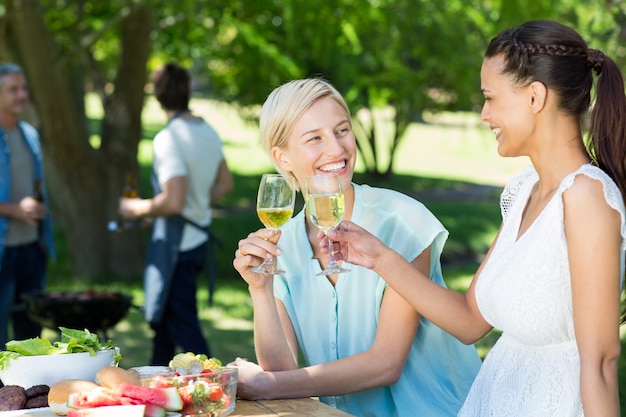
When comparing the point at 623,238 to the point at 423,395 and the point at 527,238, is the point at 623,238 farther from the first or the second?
the point at 423,395

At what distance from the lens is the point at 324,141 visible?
10.8 ft

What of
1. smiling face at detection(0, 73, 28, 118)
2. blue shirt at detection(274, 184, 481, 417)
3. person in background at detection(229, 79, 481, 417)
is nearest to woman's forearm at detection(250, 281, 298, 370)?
person in background at detection(229, 79, 481, 417)

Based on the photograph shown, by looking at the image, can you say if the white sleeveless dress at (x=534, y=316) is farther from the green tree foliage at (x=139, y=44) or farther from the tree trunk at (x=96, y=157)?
the tree trunk at (x=96, y=157)

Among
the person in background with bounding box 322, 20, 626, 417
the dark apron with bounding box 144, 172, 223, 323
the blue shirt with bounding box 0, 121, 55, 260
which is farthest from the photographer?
the blue shirt with bounding box 0, 121, 55, 260

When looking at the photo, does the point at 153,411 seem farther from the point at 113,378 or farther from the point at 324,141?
the point at 324,141

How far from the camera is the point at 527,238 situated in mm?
2752

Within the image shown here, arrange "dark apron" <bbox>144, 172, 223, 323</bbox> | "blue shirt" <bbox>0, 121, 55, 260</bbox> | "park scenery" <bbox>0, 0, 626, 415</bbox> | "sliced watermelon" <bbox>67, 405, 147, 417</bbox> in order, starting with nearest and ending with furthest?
"sliced watermelon" <bbox>67, 405, 147, 417</bbox>, "dark apron" <bbox>144, 172, 223, 323</bbox>, "blue shirt" <bbox>0, 121, 55, 260</bbox>, "park scenery" <bbox>0, 0, 626, 415</bbox>

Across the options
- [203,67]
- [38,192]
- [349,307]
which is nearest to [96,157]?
[203,67]

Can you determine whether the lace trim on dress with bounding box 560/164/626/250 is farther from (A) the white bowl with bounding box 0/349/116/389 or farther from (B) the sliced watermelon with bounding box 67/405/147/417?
(A) the white bowl with bounding box 0/349/116/389

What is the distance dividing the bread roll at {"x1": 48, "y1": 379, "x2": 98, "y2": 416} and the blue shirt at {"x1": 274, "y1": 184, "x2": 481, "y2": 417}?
982 millimetres

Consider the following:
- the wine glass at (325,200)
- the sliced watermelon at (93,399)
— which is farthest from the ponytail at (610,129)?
the sliced watermelon at (93,399)

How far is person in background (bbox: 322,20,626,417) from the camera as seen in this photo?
253cm

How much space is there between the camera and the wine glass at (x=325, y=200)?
9.24ft

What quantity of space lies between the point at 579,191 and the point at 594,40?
423 centimetres
